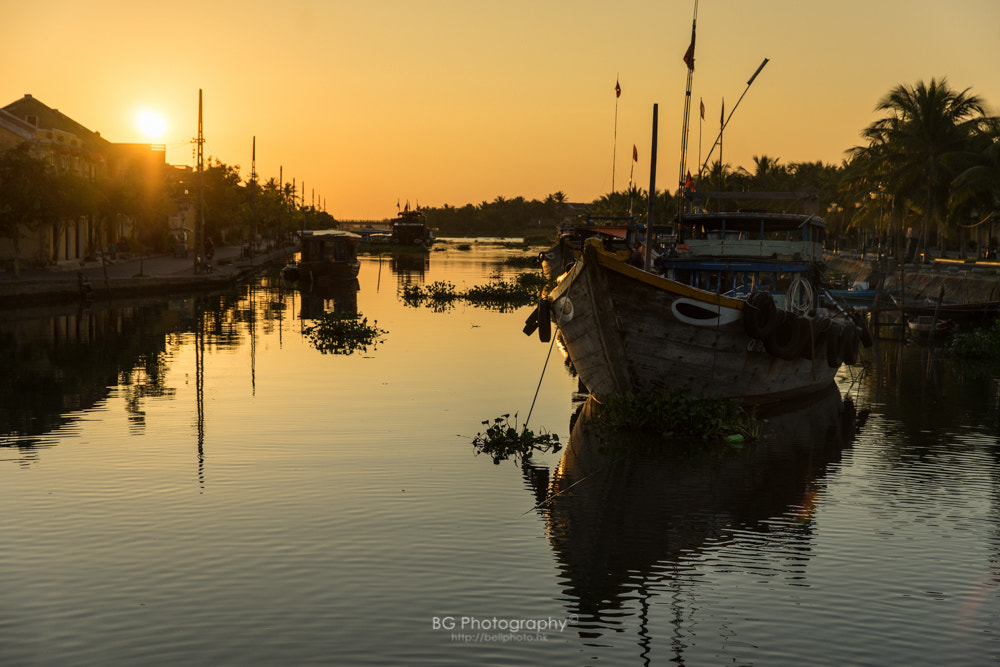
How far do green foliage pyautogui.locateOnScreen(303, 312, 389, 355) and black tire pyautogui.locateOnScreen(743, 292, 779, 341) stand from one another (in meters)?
14.8

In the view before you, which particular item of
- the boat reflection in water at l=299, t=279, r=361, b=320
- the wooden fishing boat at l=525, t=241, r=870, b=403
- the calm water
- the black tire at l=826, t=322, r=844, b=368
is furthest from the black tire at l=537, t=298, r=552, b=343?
the boat reflection in water at l=299, t=279, r=361, b=320

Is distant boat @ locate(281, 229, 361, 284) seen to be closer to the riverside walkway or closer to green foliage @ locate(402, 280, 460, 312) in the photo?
the riverside walkway

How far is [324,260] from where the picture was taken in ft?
200

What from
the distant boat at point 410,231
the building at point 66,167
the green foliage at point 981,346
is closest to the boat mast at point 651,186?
the green foliage at point 981,346

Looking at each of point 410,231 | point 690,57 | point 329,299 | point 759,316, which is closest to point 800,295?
point 759,316

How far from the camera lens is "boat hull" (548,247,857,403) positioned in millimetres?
17062

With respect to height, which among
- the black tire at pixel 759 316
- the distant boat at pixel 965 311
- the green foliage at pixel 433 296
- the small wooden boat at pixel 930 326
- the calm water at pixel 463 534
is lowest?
the calm water at pixel 463 534

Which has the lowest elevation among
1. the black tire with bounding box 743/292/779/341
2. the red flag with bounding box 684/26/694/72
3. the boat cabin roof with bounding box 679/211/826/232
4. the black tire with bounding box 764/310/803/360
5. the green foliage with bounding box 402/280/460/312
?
the green foliage with bounding box 402/280/460/312

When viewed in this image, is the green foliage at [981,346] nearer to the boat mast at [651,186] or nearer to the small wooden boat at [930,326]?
the small wooden boat at [930,326]

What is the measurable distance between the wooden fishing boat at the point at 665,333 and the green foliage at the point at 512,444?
1751 mm

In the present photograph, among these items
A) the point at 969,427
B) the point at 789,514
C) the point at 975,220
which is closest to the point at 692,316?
the point at 789,514

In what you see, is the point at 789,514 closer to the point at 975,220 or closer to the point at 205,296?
the point at 205,296

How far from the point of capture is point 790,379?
20.3 metres

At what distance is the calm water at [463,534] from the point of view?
884 cm
